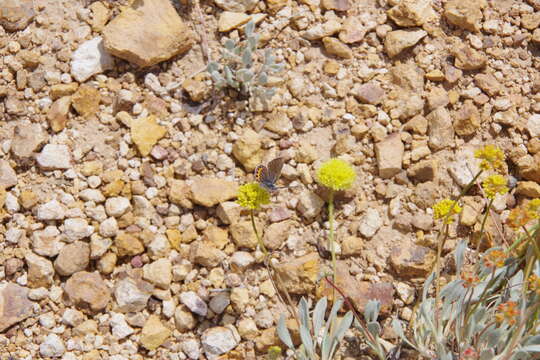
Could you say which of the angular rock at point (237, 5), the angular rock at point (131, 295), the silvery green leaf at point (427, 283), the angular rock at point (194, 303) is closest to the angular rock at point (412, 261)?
the silvery green leaf at point (427, 283)

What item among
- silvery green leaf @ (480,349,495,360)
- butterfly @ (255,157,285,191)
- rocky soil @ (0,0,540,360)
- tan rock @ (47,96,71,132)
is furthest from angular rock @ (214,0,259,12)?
silvery green leaf @ (480,349,495,360)

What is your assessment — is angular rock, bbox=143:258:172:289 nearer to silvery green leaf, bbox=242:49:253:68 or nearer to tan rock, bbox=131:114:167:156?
tan rock, bbox=131:114:167:156

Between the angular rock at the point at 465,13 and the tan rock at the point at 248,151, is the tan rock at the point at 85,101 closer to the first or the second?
the tan rock at the point at 248,151

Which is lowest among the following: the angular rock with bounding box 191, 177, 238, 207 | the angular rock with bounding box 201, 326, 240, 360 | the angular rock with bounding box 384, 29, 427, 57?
the angular rock with bounding box 201, 326, 240, 360

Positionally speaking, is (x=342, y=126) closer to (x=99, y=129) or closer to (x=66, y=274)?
(x=99, y=129)

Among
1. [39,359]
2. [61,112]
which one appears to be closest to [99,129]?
[61,112]

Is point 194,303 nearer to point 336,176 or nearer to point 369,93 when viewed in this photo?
point 336,176
